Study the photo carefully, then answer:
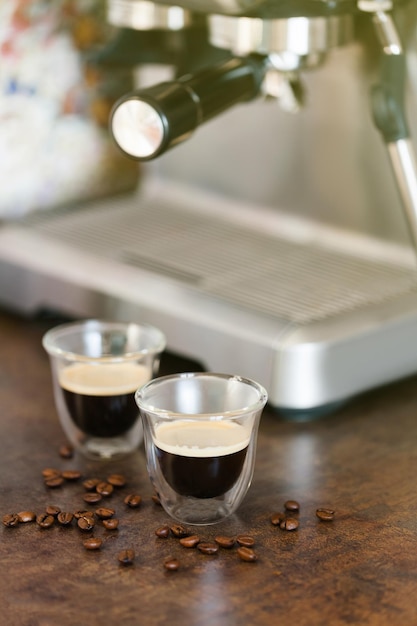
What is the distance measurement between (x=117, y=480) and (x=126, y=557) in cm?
11

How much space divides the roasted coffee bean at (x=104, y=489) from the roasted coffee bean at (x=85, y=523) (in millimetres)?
43

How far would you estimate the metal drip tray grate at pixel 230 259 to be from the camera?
95 cm

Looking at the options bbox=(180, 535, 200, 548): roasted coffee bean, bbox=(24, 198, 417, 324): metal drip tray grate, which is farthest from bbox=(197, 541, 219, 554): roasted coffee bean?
bbox=(24, 198, 417, 324): metal drip tray grate

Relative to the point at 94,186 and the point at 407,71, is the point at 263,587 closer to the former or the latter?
the point at 407,71

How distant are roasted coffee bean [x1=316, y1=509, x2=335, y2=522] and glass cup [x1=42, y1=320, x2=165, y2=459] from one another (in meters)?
0.17

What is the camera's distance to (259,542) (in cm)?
71

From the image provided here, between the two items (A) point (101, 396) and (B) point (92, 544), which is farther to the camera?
(A) point (101, 396)

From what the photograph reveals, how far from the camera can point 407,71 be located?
97cm

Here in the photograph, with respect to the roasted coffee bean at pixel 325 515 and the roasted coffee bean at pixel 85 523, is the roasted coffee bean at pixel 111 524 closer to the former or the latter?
the roasted coffee bean at pixel 85 523

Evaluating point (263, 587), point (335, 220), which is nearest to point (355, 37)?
point (335, 220)

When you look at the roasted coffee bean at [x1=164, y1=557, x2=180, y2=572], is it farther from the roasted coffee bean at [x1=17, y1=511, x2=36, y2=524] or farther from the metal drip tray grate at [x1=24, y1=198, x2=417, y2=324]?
the metal drip tray grate at [x1=24, y1=198, x2=417, y2=324]

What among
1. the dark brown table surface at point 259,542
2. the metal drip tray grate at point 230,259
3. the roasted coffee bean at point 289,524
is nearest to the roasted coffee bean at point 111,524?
the dark brown table surface at point 259,542

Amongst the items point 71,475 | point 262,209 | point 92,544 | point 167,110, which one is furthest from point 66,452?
point 262,209

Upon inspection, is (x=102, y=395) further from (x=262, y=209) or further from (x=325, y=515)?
(x=262, y=209)
